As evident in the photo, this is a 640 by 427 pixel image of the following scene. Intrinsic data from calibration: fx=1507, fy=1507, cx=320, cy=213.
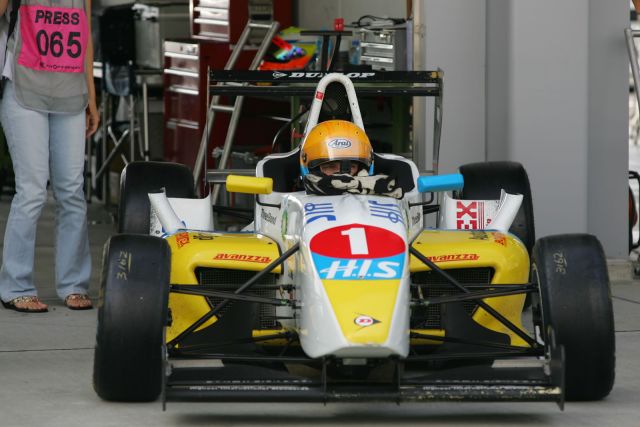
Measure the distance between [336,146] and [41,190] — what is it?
2253mm

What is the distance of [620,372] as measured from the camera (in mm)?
6809

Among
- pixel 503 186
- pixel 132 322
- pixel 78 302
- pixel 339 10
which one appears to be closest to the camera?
pixel 132 322

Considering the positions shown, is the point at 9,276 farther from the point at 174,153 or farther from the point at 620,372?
the point at 174,153

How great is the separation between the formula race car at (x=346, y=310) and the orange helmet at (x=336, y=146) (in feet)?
0.14

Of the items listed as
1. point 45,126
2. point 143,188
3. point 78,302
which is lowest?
point 78,302

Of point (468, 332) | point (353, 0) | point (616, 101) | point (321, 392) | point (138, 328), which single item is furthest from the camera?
point (353, 0)

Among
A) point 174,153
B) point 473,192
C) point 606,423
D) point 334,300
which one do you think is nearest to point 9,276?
point 473,192

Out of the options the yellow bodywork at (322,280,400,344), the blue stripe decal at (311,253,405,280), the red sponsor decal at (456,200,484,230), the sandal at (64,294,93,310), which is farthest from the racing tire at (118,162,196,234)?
the yellow bodywork at (322,280,400,344)

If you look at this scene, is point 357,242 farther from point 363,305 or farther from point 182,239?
point 182,239

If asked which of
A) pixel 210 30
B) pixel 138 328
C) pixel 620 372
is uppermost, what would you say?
pixel 210 30

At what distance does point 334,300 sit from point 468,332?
1.13m

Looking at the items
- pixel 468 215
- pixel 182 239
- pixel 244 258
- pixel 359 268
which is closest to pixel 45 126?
pixel 182 239

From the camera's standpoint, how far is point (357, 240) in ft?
19.2

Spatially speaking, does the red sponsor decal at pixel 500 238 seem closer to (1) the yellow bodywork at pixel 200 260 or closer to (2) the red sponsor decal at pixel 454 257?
(2) the red sponsor decal at pixel 454 257
